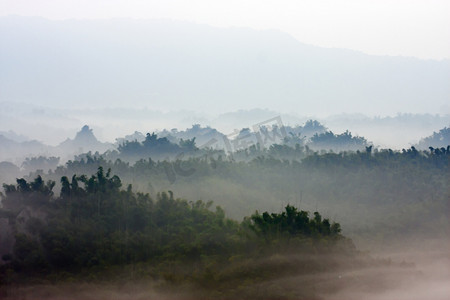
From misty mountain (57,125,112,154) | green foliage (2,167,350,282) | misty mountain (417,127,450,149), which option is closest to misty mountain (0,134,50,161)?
misty mountain (57,125,112,154)

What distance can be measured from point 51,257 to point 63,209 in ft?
11.3

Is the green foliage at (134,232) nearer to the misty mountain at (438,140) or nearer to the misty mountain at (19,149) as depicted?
the misty mountain at (438,140)

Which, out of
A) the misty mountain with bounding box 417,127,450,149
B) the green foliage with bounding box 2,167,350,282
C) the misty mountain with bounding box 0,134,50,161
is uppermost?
the misty mountain with bounding box 0,134,50,161

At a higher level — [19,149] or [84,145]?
[19,149]

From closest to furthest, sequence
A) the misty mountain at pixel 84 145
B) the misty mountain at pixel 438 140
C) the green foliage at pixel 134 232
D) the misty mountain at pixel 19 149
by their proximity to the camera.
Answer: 1. the green foliage at pixel 134 232
2. the misty mountain at pixel 438 140
3. the misty mountain at pixel 84 145
4. the misty mountain at pixel 19 149

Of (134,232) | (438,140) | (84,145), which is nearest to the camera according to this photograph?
(134,232)

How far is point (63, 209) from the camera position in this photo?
2052 cm

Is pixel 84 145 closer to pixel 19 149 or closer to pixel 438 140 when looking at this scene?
pixel 19 149

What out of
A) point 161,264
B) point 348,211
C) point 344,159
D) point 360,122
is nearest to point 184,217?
point 161,264

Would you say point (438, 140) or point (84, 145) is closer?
point (438, 140)

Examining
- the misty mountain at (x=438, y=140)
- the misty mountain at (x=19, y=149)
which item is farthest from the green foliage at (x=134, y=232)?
the misty mountain at (x=19, y=149)

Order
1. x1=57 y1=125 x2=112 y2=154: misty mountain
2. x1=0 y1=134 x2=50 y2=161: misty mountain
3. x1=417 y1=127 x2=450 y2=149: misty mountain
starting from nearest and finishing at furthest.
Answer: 1. x1=417 y1=127 x2=450 y2=149: misty mountain
2. x1=57 y1=125 x2=112 y2=154: misty mountain
3. x1=0 y1=134 x2=50 y2=161: misty mountain

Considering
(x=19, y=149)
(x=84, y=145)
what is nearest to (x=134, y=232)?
(x=84, y=145)

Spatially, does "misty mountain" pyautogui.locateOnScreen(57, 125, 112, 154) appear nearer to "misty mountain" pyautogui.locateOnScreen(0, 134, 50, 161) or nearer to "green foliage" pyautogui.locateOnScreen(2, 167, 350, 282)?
"misty mountain" pyautogui.locateOnScreen(0, 134, 50, 161)
